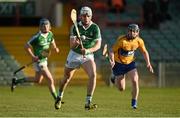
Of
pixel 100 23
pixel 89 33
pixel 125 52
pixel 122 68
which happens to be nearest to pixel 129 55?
pixel 125 52

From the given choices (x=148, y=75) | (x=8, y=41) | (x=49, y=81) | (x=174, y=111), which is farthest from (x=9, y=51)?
(x=174, y=111)

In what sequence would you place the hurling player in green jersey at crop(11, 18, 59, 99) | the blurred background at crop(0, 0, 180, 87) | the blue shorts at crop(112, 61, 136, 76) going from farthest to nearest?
the blurred background at crop(0, 0, 180, 87), the hurling player in green jersey at crop(11, 18, 59, 99), the blue shorts at crop(112, 61, 136, 76)

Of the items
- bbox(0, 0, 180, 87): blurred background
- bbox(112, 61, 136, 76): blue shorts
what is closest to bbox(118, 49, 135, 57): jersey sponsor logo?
bbox(112, 61, 136, 76): blue shorts

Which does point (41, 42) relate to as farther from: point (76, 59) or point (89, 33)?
point (89, 33)

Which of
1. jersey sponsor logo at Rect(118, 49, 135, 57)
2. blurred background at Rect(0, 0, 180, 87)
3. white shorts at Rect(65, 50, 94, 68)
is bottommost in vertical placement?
blurred background at Rect(0, 0, 180, 87)

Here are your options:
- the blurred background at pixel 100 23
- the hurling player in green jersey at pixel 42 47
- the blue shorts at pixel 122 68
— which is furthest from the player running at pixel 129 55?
the blurred background at pixel 100 23

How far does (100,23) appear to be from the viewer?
38.6 meters

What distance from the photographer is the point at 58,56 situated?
37.6 metres

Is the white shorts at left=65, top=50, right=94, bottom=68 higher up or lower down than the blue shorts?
higher up

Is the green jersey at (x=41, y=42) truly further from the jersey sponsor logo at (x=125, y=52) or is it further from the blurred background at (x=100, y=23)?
the blurred background at (x=100, y=23)

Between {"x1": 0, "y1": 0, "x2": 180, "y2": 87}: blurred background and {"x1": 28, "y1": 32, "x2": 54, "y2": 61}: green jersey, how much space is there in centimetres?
1487

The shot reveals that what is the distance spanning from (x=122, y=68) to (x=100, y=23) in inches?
743

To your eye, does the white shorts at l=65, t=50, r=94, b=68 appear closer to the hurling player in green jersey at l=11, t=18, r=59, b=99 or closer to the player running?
the player running

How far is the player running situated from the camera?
19.2m
